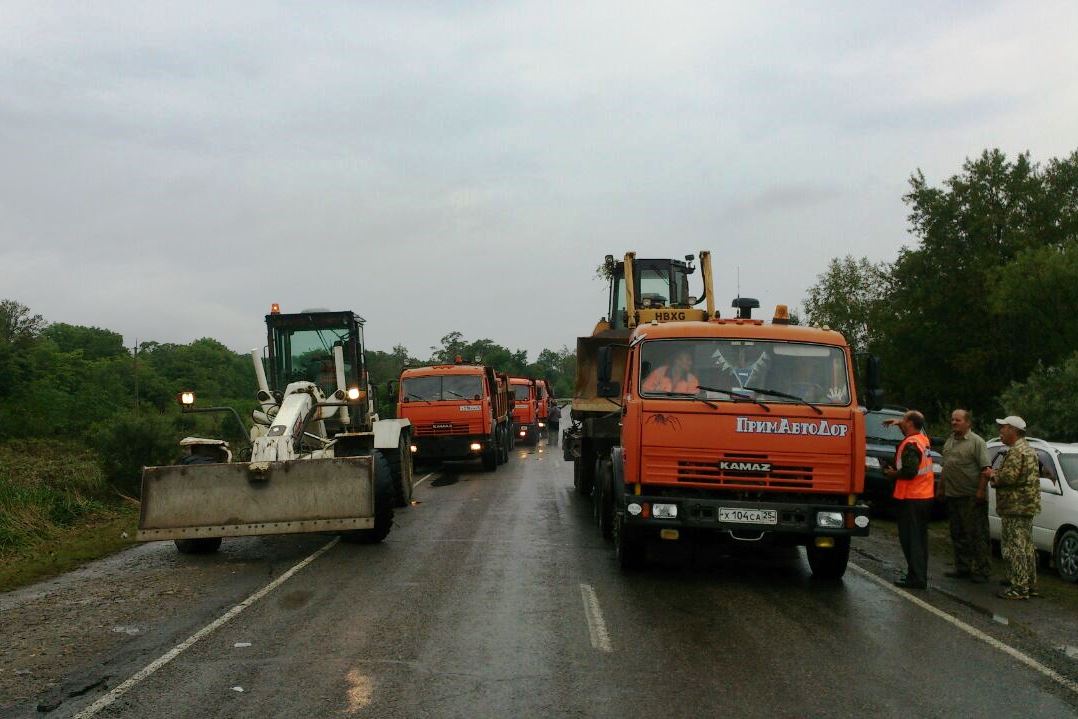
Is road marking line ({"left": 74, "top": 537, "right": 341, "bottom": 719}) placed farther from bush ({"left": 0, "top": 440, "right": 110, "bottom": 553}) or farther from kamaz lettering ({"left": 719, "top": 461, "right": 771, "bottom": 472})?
bush ({"left": 0, "top": 440, "right": 110, "bottom": 553})

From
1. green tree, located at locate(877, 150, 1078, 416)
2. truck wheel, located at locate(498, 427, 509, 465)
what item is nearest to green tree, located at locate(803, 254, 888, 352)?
green tree, located at locate(877, 150, 1078, 416)

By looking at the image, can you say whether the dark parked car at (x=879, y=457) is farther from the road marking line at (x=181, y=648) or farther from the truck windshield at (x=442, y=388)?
the truck windshield at (x=442, y=388)

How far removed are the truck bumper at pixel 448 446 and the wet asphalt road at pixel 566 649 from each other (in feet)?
40.3

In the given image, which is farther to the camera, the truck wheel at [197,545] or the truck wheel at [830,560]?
the truck wheel at [197,545]

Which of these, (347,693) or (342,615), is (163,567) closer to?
(342,615)

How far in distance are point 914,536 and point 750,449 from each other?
2.22 meters

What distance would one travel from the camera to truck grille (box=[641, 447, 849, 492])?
30.6ft

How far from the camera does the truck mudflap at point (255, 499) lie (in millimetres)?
11109

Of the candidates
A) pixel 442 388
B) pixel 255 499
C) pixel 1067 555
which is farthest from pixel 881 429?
pixel 442 388

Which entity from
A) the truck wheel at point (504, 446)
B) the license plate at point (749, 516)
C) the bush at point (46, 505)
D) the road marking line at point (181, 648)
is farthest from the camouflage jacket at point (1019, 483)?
the truck wheel at point (504, 446)

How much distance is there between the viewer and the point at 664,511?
369 inches

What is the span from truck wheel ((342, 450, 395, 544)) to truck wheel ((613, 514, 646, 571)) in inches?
131

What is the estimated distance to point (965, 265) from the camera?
48.2 metres

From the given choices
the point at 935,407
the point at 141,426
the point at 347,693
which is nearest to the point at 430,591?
the point at 347,693
